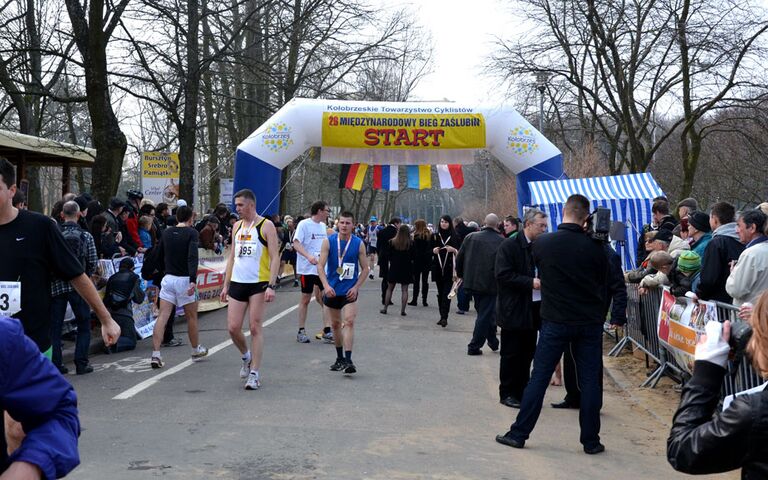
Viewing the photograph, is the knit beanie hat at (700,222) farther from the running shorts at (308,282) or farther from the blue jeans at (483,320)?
the running shorts at (308,282)

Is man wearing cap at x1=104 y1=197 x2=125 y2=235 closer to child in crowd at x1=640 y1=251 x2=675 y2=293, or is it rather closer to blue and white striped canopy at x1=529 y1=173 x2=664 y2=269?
child in crowd at x1=640 y1=251 x2=675 y2=293

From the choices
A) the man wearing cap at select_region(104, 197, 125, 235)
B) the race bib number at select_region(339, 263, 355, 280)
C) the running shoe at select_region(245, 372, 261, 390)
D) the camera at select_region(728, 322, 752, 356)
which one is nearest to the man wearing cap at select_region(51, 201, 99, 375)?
the running shoe at select_region(245, 372, 261, 390)

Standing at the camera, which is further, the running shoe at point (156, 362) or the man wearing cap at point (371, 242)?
the man wearing cap at point (371, 242)

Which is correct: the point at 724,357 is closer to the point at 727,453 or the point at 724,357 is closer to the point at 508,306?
the point at 727,453

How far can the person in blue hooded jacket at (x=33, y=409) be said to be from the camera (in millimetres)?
2170

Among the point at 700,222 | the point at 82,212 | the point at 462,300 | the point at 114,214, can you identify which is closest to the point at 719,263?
the point at 700,222

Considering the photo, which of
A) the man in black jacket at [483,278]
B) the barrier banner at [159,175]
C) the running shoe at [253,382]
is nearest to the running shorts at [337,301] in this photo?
the running shoe at [253,382]

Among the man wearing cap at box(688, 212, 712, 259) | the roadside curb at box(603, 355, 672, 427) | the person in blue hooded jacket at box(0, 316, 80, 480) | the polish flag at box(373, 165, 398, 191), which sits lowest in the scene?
the roadside curb at box(603, 355, 672, 427)

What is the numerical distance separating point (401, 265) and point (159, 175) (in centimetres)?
1362

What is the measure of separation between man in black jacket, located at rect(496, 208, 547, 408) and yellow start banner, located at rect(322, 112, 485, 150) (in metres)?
11.6

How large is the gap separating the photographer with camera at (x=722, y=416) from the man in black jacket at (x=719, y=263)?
18.0ft

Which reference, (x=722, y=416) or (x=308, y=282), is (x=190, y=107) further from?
(x=722, y=416)

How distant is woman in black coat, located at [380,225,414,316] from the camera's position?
55.8 ft

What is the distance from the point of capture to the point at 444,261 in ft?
53.9
